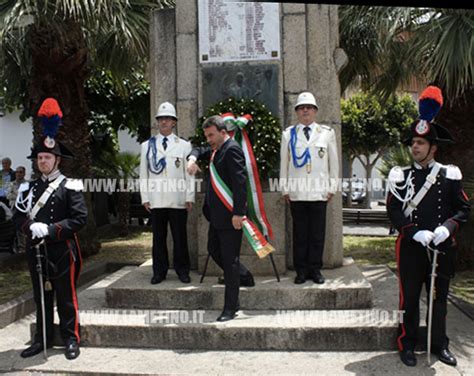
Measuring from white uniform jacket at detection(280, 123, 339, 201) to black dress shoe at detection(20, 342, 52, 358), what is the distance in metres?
2.75

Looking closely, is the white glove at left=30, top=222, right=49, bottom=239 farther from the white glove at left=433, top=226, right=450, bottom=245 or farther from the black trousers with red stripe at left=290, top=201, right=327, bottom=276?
the white glove at left=433, top=226, right=450, bottom=245

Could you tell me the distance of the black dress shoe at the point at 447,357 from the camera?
173 inches

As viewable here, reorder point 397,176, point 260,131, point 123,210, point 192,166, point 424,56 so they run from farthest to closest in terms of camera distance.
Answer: point 123,210
point 424,56
point 260,131
point 192,166
point 397,176

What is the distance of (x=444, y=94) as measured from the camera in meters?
8.24

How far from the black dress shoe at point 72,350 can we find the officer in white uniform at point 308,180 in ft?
7.33

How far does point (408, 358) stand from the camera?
444cm

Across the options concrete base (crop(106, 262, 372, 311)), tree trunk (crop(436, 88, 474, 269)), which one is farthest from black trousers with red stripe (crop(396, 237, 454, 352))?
tree trunk (crop(436, 88, 474, 269))

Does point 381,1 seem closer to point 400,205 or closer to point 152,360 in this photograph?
point 400,205

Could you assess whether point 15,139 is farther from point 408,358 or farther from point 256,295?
point 408,358

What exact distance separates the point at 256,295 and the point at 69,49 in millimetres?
5813

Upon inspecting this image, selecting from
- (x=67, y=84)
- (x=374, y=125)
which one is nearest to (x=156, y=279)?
(x=67, y=84)

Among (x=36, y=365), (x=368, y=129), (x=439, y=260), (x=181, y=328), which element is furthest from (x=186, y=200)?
(x=368, y=129)

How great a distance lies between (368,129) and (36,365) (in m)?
19.2

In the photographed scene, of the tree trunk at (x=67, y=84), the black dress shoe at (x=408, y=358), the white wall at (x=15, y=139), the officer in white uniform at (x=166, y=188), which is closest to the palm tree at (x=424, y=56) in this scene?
the officer in white uniform at (x=166, y=188)
